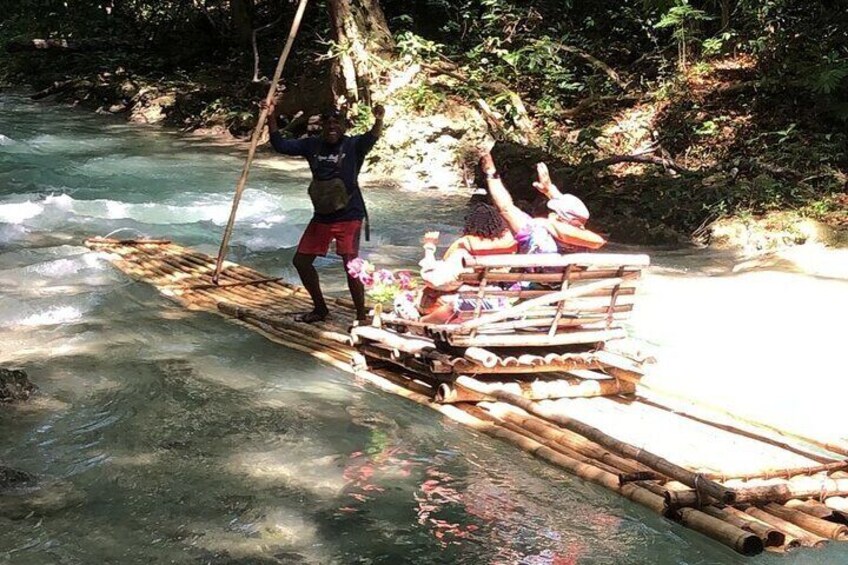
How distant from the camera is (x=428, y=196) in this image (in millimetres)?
13844

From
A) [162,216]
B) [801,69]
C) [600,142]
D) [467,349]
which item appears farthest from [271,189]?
[467,349]

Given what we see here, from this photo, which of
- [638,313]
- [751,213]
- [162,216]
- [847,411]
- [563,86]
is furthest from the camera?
[563,86]

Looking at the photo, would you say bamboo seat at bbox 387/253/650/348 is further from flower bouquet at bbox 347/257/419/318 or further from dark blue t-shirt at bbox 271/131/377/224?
dark blue t-shirt at bbox 271/131/377/224

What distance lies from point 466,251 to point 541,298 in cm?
52

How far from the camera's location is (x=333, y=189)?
6277 millimetres

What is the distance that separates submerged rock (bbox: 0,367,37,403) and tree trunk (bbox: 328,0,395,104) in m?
11.1

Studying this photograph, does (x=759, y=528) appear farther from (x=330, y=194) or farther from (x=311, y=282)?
(x=311, y=282)

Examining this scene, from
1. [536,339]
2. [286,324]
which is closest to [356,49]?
[286,324]

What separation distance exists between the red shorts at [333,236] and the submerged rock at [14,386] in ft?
7.09

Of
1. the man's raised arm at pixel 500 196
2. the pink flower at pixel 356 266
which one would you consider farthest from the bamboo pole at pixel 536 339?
the pink flower at pixel 356 266

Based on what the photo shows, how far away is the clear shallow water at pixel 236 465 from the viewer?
364cm

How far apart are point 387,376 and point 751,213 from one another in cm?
685

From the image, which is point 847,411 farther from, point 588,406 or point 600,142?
point 600,142

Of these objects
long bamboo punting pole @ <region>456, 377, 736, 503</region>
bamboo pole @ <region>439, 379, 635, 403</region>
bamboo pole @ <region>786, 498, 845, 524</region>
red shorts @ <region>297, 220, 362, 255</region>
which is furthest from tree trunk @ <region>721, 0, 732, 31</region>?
bamboo pole @ <region>786, 498, 845, 524</region>
